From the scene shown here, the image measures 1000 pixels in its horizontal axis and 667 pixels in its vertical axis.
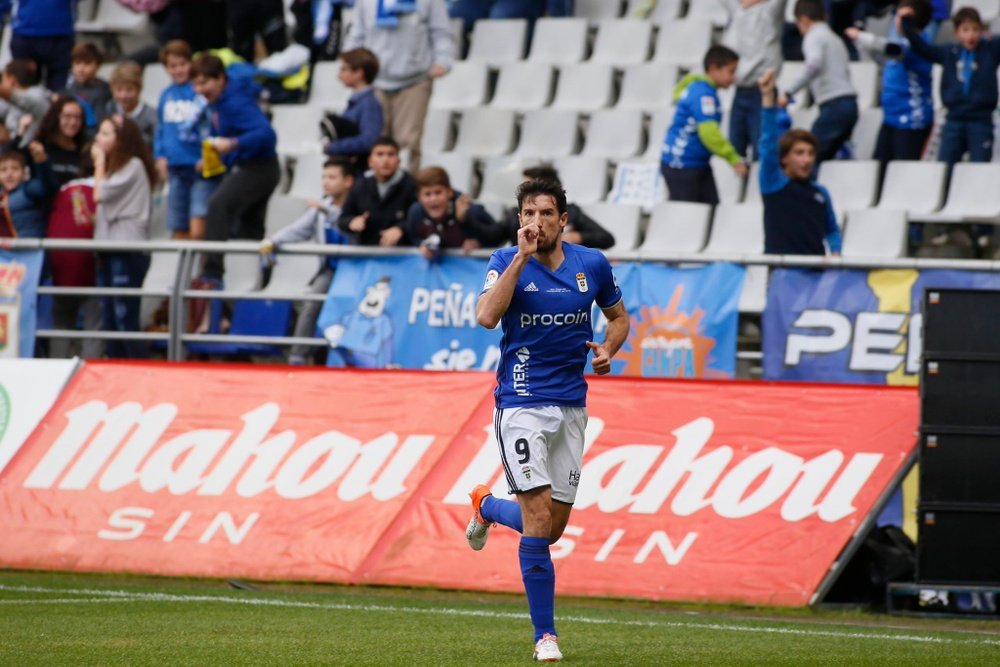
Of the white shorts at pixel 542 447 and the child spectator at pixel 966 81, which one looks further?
the child spectator at pixel 966 81

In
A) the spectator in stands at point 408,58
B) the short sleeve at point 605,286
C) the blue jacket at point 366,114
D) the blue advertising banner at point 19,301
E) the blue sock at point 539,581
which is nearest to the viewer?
the blue sock at point 539,581

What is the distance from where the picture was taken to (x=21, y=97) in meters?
18.2

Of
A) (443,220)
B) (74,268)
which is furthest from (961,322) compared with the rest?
(74,268)

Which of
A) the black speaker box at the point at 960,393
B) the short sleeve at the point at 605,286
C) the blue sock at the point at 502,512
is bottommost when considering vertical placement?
the blue sock at the point at 502,512

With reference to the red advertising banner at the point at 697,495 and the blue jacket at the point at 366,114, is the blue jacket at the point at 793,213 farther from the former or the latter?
the blue jacket at the point at 366,114

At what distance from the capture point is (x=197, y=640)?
8.42 metres

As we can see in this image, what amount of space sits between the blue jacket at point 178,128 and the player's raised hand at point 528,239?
942 centimetres

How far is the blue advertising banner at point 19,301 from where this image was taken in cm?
1451

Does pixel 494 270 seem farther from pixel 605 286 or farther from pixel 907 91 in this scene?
pixel 907 91

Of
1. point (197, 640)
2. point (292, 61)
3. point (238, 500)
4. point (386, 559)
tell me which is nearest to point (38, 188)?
point (292, 61)

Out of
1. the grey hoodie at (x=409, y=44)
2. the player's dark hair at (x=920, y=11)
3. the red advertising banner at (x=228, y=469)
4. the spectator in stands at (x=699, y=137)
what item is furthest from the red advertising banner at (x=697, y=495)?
the grey hoodie at (x=409, y=44)

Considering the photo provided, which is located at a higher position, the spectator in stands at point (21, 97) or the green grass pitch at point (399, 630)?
the spectator in stands at point (21, 97)

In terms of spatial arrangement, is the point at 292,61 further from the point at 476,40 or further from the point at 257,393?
the point at 257,393

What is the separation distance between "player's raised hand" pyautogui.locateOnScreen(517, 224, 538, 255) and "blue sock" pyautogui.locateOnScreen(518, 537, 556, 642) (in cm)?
139
